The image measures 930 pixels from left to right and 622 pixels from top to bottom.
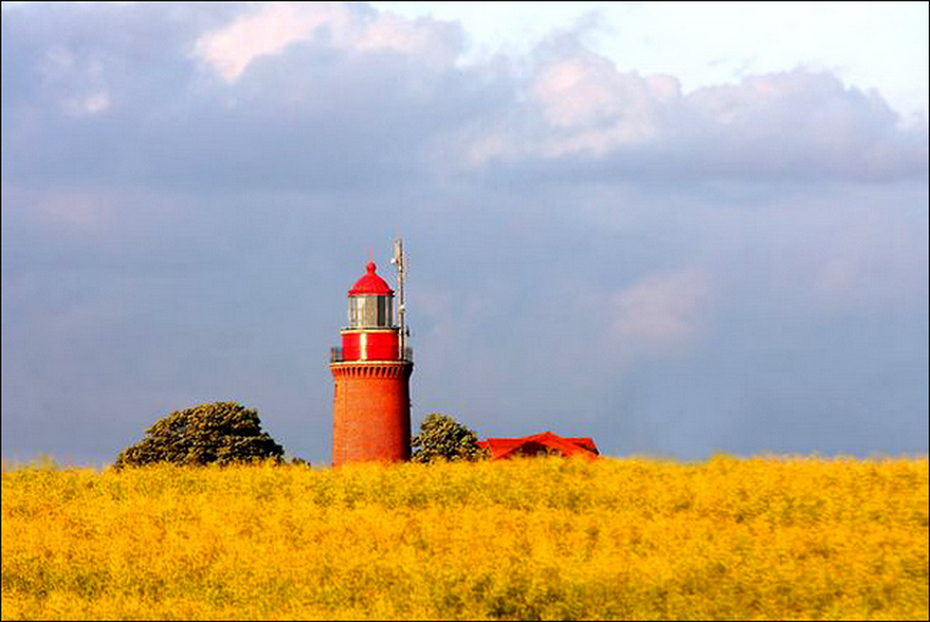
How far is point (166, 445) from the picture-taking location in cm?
6781

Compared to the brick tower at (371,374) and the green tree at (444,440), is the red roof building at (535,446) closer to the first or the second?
the green tree at (444,440)

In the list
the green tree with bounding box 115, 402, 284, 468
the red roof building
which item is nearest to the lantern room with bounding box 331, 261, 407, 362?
the green tree with bounding box 115, 402, 284, 468

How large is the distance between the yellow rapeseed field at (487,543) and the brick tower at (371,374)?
65.9 ft

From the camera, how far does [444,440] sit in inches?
2899

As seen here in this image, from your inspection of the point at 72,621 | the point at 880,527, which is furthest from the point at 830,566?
the point at 72,621

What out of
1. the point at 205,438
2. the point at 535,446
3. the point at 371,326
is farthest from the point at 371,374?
the point at 535,446

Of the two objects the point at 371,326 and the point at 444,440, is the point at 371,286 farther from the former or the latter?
the point at 444,440

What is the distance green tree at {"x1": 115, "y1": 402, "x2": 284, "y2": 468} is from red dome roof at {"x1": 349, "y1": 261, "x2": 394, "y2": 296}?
10277 millimetres

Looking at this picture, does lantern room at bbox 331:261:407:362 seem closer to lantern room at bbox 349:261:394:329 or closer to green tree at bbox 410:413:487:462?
lantern room at bbox 349:261:394:329

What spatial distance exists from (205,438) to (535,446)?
19115 mm

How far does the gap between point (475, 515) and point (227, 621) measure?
733cm

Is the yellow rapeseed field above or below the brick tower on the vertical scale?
below

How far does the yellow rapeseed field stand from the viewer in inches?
1074

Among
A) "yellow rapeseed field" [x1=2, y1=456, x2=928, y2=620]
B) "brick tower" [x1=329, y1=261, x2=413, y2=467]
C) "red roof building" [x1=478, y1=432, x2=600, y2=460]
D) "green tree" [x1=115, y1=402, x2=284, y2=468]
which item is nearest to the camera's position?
"yellow rapeseed field" [x1=2, y1=456, x2=928, y2=620]
